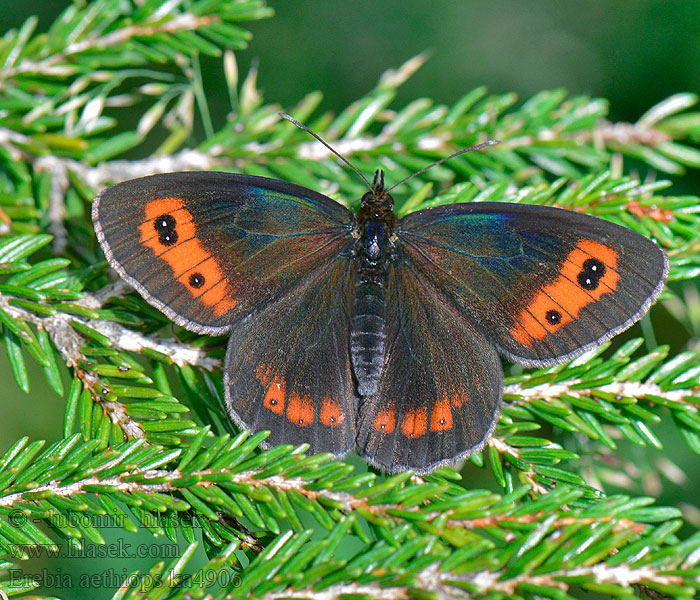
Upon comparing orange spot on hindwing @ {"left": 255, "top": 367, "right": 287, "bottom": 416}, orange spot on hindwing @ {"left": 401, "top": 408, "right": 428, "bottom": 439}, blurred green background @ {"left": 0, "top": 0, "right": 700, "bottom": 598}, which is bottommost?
orange spot on hindwing @ {"left": 401, "top": 408, "right": 428, "bottom": 439}

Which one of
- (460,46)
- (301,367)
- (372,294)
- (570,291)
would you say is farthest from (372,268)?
(460,46)

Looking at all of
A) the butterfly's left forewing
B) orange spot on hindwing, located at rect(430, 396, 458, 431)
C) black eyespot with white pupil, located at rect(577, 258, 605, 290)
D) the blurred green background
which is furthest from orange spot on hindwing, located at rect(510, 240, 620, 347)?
the blurred green background

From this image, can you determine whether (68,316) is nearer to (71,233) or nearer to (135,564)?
(71,233)

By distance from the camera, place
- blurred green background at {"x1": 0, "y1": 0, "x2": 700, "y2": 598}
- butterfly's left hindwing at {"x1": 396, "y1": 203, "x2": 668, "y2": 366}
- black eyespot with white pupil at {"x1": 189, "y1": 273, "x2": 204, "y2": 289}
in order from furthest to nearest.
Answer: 1. blurred green background at {"x1": 0, "y1": 0, "x2": 700, "y2": 598}
2. black eyespot with white pupil at {"x1": 189, "y1": 273, "x2": 204, "y2": 289}
3. butterfly's left hindwing at {"x1": 396, "y1": 203, "x2": 668, "y2": 366}

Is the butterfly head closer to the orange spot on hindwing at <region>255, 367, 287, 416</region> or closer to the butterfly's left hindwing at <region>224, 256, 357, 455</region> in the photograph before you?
the butterfly's left hindwing at <region>224, 256, 357, 455</region>

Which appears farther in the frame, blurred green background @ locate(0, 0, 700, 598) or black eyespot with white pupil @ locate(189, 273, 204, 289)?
blurred green background @ locate(0, 0, 700, 598)

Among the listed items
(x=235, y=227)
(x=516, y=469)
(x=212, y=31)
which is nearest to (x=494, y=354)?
(x=516, y=469)

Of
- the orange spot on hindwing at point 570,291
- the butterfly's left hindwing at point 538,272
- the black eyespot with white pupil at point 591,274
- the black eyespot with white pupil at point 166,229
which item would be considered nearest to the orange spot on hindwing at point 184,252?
the black eyespot with white pupil at point 166,229
